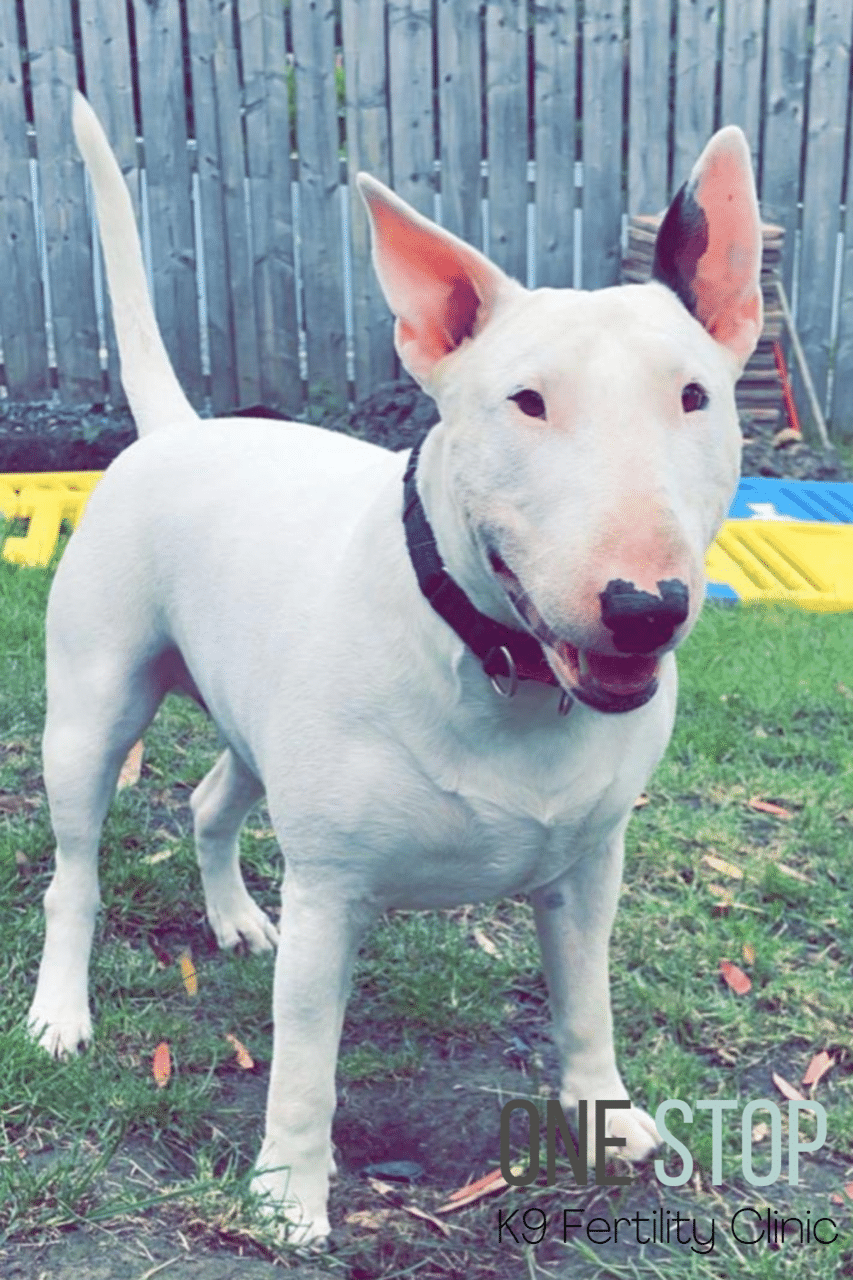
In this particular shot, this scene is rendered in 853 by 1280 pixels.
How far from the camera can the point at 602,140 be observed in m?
7.51

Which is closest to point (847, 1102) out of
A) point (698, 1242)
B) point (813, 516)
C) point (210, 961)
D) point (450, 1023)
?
point (698, 1242)

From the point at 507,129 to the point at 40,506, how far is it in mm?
3116

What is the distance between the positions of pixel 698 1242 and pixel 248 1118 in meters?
0.80

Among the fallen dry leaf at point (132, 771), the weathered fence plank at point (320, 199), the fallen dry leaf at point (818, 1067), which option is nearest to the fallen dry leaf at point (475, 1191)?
the fallen dry leaf at point (818, 1067)

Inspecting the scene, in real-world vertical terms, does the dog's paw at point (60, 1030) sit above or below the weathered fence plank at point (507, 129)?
below

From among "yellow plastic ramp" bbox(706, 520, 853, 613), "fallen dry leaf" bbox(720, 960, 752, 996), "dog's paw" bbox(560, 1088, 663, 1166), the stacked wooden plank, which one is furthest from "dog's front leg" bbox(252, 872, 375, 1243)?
the stacked wooden plank

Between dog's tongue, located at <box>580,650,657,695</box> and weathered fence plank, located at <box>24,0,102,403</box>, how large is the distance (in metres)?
6.03

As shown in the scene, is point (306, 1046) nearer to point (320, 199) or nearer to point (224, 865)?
point (224, 865)

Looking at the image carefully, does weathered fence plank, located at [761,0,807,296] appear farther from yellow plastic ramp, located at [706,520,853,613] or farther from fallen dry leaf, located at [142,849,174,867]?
fallen dry leaf, located at [142,849,174,867]

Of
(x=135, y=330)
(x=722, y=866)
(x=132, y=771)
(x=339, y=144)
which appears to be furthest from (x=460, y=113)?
(x=722, y=866)

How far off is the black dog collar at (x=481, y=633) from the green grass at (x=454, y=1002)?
93cm

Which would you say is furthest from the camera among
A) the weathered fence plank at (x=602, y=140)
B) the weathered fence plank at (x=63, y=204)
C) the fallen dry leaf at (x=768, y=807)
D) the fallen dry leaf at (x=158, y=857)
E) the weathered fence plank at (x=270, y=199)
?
the weathered fence plank at (x=602, y=140)

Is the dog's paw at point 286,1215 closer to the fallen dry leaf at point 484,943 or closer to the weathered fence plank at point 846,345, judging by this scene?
the fallen dry leaf at point 484,943

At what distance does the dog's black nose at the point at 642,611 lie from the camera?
175 centimetres
